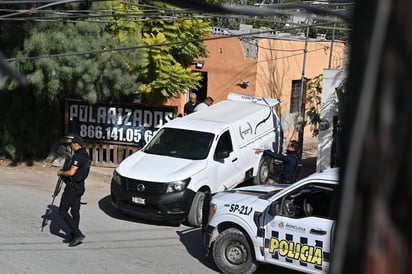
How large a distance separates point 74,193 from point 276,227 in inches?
128

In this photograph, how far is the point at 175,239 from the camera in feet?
37.8

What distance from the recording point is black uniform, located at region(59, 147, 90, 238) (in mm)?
10594

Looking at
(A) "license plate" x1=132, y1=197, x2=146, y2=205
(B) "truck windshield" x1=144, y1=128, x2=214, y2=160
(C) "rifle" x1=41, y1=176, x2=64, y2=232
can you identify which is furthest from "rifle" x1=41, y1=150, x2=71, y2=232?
(B) "truck windshield" x1=144, y1=128, x2=214, y2=160

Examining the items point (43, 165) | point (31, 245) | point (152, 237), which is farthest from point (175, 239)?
point (43, 165)

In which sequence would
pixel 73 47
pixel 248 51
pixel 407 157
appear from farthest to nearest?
pixel 248 51 → pixel 73 47 → pixel 407 157

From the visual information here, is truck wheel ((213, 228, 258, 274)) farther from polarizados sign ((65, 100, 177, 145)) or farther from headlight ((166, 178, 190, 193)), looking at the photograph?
polarizados sign ((65, 100, 177, 145))

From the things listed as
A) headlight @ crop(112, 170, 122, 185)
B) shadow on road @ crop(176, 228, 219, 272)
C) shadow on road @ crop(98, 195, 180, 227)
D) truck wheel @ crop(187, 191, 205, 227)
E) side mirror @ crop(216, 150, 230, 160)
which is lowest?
shadow on road @ crop(98, 195, 180, 227)

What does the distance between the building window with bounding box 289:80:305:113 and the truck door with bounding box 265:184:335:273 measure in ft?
44.8

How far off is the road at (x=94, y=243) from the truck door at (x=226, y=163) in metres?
1.22

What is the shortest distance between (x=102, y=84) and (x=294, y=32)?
482 inches

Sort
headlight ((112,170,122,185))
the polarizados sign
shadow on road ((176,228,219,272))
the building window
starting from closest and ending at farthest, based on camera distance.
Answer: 1. shadow on road ((176,228,219,272))
2. headlight ((112,170,122,185))
3. the polarizados sign
4. the building window

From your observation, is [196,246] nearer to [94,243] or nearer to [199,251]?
[199,251]

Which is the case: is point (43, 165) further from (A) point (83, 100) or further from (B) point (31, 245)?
(B) point (31, 245)

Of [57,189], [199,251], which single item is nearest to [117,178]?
[57,189]
